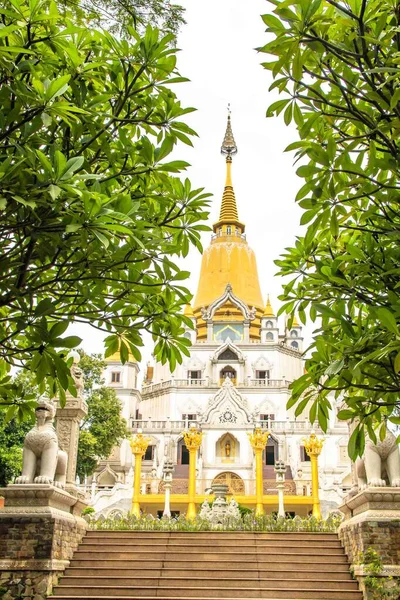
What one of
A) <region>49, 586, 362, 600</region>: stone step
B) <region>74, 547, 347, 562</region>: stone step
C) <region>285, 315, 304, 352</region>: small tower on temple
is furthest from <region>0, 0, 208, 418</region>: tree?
<region>285, 315, 304, 352</region>: small tower on temple

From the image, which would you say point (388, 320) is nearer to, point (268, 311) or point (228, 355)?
point (228, 355)

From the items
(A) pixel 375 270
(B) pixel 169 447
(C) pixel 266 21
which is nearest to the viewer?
(C) pixel 266 21

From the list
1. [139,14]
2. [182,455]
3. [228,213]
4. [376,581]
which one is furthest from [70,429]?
[228,213]

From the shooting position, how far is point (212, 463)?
34.0 meters

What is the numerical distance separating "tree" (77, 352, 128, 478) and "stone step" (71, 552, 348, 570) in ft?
51.5

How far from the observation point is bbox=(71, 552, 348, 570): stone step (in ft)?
35.8

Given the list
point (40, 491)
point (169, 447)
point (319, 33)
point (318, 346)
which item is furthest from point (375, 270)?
point (169, 447)

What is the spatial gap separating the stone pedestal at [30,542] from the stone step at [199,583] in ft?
1.45

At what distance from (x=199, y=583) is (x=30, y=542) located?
2.77 metres

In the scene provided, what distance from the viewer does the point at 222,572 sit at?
421 inches

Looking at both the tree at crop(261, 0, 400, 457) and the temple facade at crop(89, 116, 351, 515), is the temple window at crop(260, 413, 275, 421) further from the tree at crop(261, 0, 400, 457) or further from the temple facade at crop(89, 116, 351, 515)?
the tree at crop(261, 0, 400, 457)

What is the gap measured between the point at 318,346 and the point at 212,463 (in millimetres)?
30522

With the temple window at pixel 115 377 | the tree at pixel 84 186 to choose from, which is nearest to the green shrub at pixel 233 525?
the tree at pixel 84 186

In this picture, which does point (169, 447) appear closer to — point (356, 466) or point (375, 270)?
point (356, 466)
